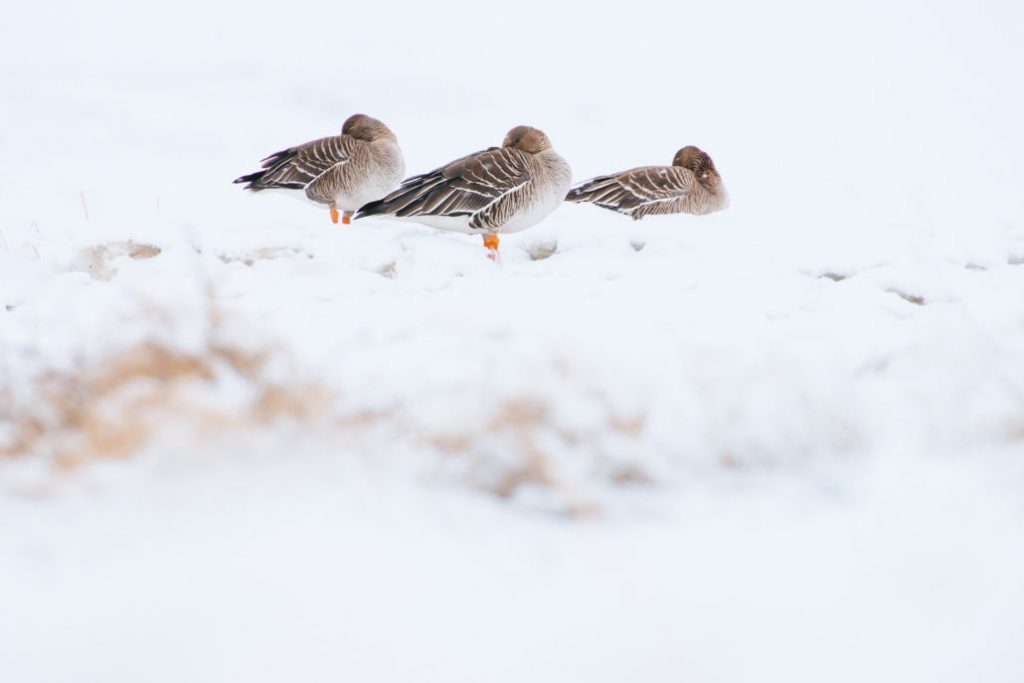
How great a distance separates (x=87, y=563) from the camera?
3250 millimetres

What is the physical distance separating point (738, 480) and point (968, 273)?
9.85 ft

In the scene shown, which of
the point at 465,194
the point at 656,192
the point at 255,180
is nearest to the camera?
the point at 465,194

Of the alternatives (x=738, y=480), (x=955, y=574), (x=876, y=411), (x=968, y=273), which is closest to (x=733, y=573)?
(x=738, y=480)

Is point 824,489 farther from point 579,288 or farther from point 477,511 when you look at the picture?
point 579,288

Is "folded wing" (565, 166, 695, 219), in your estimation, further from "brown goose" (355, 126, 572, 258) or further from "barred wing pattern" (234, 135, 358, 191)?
"barred wing pattern" (234, 135, 358, 191)

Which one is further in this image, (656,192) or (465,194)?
(656,192)

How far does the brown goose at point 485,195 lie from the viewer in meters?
6.77

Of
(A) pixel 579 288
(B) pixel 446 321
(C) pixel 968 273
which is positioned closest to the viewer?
(B) pixel 446 321

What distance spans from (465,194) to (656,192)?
260cm

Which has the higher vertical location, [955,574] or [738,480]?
[738,480]

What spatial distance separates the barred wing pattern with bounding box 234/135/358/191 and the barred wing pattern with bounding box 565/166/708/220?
7.48 ft

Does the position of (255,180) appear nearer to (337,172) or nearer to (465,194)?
(337,172)

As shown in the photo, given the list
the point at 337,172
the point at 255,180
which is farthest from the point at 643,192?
the point at 255,180

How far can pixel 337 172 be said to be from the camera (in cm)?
807
